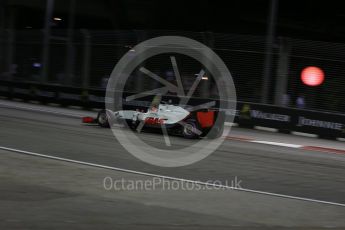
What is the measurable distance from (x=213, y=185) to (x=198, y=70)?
1376 centimetres

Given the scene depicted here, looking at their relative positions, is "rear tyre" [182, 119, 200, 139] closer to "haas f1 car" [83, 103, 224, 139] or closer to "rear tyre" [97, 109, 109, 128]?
"haas f1 car" [83, 103, 224, 139]

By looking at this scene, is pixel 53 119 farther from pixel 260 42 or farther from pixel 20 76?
pixel 20 76

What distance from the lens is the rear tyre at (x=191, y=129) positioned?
1465 centimetres

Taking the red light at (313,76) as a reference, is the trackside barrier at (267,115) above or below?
below

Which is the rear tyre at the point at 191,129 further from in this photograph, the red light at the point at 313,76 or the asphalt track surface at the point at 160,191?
the red light at the point at 313,76

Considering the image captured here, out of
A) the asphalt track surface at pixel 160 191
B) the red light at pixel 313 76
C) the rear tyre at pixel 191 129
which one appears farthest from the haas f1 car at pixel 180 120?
the red light at pixel 313 76

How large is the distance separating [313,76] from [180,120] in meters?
6.76

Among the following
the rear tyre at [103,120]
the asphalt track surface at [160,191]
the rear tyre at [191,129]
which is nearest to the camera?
the asphalt track surface at [160,191]

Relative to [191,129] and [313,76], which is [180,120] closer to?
[191,129]

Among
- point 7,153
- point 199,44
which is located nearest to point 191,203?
point 7,153

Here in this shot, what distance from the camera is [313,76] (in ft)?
64.2

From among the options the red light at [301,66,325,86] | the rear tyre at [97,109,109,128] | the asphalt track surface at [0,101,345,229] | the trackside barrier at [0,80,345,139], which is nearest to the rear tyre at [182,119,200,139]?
the asphalt track surface at [0,101,345,229]

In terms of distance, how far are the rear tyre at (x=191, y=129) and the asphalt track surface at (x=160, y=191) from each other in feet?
2.19

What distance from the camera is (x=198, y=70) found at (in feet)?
72.7
